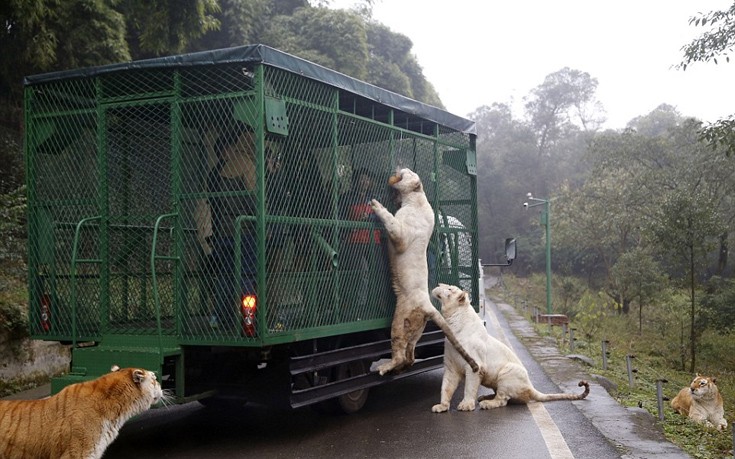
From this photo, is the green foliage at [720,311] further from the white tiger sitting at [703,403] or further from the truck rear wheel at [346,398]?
the truck rear wheel at [346,398]

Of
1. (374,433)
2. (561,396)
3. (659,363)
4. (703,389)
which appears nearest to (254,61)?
(374,433)

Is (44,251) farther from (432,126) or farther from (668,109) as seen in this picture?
(668,109)

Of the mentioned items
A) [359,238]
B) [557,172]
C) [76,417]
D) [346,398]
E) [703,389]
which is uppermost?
[557,172]

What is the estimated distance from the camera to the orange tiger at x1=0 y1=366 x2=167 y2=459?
17.4ft

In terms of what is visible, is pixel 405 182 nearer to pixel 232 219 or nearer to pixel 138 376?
pixel 232 219

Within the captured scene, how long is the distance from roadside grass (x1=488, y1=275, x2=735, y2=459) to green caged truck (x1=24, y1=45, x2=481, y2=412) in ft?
10.6

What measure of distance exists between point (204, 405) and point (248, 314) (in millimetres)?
3027

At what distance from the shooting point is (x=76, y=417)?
5.43 metres

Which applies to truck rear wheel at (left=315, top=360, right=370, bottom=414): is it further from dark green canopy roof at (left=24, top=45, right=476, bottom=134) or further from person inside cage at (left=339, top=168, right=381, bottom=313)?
dark green canopy roof at (left=24, top=45, right=476, bottom=134)

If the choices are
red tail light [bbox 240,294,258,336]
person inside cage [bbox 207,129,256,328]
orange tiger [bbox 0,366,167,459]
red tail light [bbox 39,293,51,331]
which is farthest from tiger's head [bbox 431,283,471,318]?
red tail light [bbox 39,293,51,331]

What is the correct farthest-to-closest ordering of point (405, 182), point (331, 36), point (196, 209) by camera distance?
point (331, 36)
point (405, 182)
point (196, 209)

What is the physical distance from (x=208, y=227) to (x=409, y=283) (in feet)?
8.27

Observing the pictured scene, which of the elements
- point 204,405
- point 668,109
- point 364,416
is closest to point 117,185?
point 204,405

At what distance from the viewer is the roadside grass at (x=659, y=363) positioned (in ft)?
24.9
